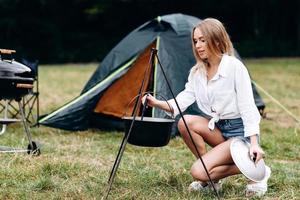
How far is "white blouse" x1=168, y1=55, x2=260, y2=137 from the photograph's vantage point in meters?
3.59

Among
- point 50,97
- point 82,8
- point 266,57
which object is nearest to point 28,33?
point 82,8

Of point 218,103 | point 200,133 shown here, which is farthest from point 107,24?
point 218,103

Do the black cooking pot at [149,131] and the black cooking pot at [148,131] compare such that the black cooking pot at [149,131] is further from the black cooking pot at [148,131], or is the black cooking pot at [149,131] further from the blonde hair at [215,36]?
the blonde hair at [215,36]

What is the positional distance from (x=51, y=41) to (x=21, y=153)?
18866 millimetres

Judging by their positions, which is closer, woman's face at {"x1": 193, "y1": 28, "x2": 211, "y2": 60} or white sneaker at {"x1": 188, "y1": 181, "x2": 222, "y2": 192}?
woman's face at {"x1": 193, "y1": 28, "x2": 211, "y2": 60}

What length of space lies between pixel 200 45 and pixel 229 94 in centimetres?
37

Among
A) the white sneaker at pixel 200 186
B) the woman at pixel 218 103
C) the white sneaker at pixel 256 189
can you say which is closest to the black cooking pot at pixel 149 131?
the woman at pixel 218 103

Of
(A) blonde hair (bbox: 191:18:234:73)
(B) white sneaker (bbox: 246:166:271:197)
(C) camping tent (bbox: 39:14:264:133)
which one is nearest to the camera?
(A) blonde hair (bbox: 191:18:234:73)

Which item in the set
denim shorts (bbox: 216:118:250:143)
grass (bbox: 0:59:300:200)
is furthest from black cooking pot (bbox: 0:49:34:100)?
denim shorts (bbox: 216:118:250:143)

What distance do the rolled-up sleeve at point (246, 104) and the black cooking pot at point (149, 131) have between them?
0.49 metres

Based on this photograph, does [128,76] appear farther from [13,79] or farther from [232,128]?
[232,128]

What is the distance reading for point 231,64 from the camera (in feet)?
12.1

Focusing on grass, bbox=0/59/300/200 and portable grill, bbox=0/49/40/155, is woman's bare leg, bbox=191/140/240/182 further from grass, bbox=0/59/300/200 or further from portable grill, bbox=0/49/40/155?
portable grill, bbox=0/49/40/155

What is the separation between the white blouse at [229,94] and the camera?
3.59m
